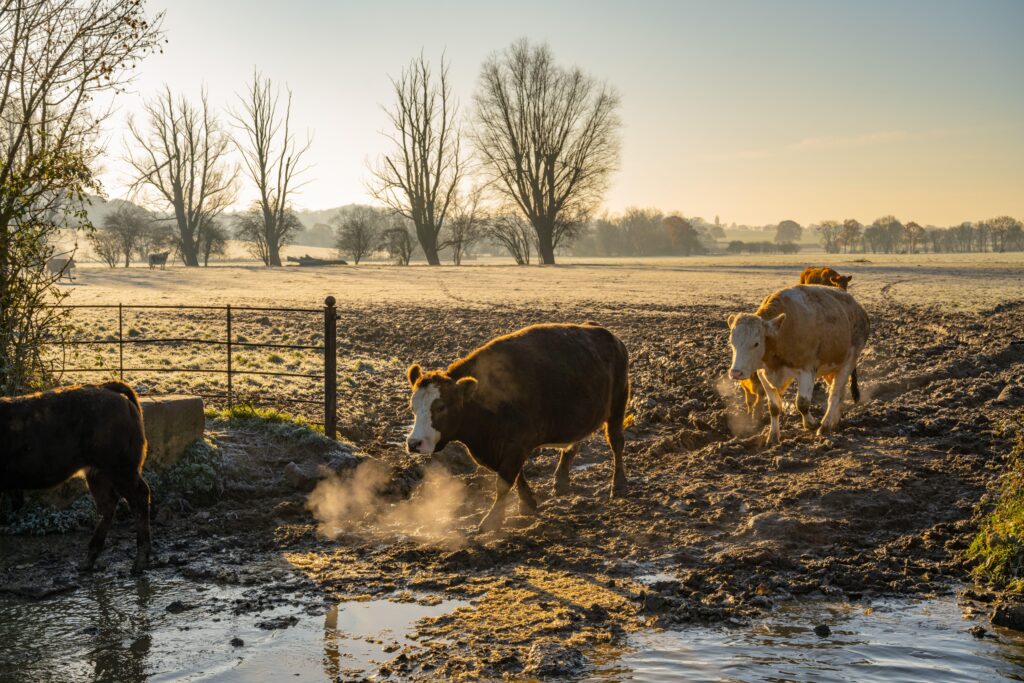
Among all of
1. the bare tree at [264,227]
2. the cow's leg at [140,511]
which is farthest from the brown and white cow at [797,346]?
the bare tree at [264,227]

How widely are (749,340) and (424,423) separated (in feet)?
15.5

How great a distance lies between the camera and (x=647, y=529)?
7.70 metres

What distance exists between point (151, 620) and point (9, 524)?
271cm

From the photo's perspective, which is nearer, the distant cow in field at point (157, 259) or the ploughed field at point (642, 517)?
the ploughed field at point (642, 517)

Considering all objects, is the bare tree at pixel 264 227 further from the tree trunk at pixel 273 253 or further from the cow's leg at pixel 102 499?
the cow's leg at pixel 102 499

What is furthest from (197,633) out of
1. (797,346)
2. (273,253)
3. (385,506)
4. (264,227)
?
(264,227)

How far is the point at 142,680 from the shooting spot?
518 centimetres

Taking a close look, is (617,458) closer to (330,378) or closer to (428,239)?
(330,378)

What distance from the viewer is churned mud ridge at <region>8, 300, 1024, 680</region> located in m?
5.98

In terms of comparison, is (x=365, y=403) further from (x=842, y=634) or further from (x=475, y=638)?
(x=842, y=634)

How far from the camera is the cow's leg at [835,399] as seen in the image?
10859 millimetres

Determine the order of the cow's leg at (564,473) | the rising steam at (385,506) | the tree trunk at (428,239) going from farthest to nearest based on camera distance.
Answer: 1. the tree trunk at (428,239)
2. the cow's leg at (564,473)
3. the rising steam at (385,506)

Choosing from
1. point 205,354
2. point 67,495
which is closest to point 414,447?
point 67,495

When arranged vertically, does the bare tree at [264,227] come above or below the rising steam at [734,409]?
above
